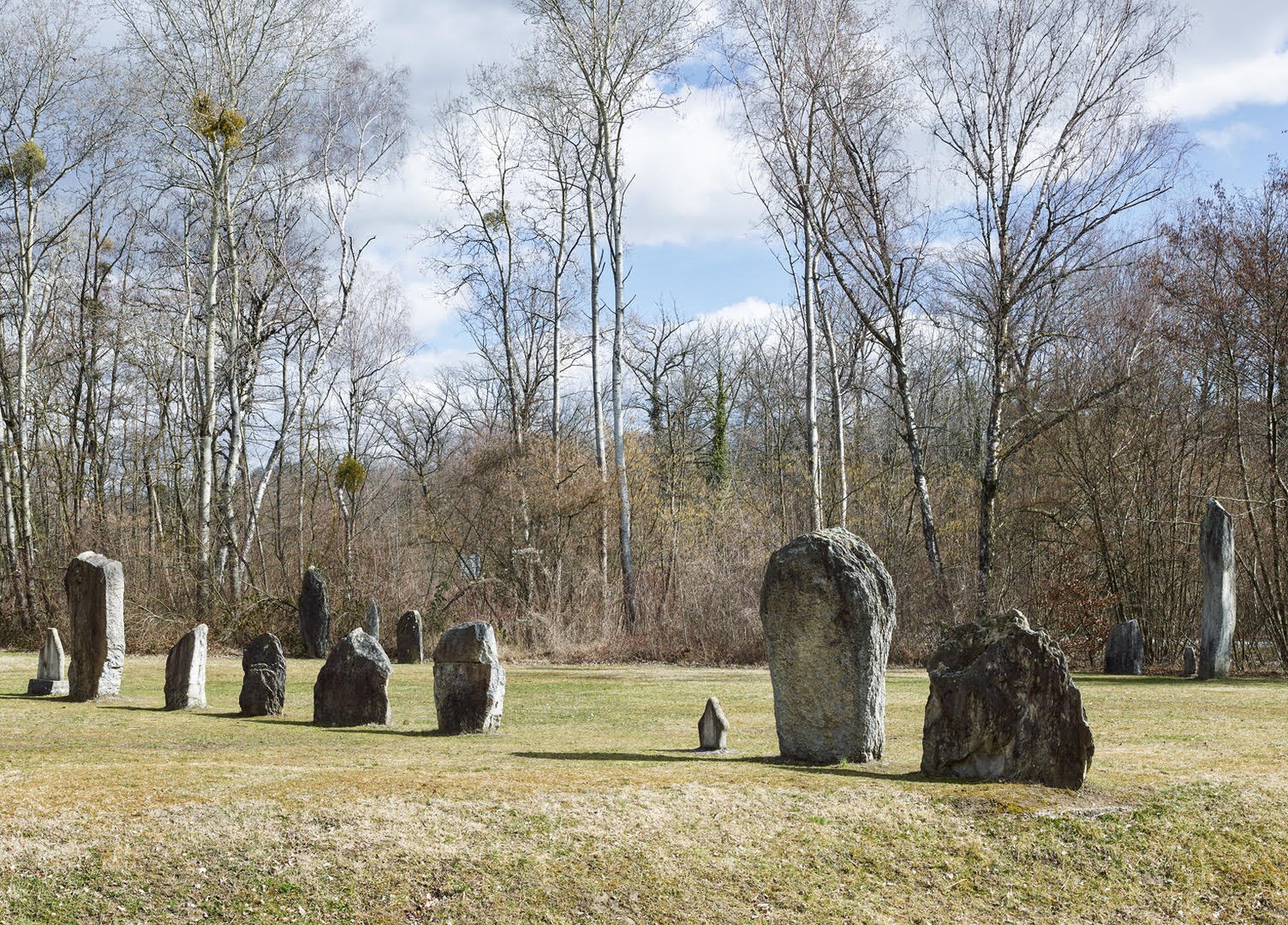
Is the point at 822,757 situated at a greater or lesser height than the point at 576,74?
lesser

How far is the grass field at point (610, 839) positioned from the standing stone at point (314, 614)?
12475 millimetres

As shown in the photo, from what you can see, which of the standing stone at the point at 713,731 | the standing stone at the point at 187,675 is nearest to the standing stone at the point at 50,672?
the standing stone at the point at 187,675

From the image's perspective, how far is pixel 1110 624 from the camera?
21875 millimetres

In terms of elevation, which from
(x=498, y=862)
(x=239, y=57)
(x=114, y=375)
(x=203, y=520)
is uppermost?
(x=239, y=57)

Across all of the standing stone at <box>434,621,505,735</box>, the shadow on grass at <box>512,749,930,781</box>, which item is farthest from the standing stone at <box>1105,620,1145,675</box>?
the standing stone at <box>434,621,505,735</box>

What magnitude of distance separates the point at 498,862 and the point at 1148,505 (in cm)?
1853

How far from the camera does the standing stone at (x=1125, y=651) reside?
65.6 ft

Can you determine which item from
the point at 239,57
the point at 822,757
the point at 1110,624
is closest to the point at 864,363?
the point at 1110,624

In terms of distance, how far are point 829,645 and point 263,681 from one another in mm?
6845

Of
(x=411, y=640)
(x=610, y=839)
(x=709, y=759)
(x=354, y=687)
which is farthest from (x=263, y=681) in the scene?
(x=411, y=640)

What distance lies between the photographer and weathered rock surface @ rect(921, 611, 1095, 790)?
27.8 feet

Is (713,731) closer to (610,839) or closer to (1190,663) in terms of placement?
(610,839)

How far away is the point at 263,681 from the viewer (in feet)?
42.2

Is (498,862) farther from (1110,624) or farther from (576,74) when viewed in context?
(576,74)
